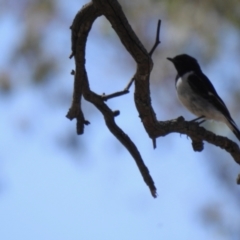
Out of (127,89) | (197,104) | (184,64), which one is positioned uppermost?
(184,64)

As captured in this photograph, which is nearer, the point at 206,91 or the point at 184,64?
the point at 206,91

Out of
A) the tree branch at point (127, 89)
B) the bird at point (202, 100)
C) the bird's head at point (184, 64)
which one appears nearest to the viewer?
the tree branch at point (127, 89)

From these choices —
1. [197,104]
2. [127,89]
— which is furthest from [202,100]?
[127,89]

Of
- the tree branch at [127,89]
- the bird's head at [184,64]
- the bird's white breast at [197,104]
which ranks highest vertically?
the bird's head at [184,64]

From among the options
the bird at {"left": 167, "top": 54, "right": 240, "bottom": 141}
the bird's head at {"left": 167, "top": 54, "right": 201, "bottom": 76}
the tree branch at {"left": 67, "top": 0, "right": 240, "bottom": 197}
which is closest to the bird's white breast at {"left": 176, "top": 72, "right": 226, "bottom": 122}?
the bird at {"left": 167, "top": 54, "right": 240, "bottom": 141}

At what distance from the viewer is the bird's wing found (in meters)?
6.26

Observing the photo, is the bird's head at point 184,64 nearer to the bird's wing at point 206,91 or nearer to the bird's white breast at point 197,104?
the bird's wing at point 206,91

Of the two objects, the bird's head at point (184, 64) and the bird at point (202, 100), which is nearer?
the bird at point (202, 100)

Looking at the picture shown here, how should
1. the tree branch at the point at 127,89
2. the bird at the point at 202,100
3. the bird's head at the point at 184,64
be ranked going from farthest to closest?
1. the bird's head at the point at 184,64
2. the bird at the point at 202,100
3. the tree branch at the point at 127,89

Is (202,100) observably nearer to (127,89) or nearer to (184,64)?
(184,64)

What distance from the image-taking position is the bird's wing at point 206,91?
6262 millimetres

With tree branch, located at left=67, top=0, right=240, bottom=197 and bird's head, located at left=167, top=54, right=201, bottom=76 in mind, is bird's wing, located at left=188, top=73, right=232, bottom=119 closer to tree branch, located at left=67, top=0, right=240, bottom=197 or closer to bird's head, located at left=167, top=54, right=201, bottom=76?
bird's head, located at left=167, top=54, right=201, bottom=76

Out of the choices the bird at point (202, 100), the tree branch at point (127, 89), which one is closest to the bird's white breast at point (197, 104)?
the bird at point (202, 100)

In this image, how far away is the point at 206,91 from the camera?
643 centimetres
